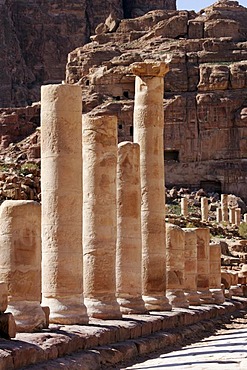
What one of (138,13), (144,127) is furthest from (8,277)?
(138,13)

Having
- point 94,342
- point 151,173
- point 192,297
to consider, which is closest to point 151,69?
point 151,173

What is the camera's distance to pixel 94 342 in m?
19.5

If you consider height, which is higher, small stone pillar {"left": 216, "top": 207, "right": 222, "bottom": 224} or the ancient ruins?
small stone pillar {"left": 216, "top": 207, "right": 222, "bottom": 224}

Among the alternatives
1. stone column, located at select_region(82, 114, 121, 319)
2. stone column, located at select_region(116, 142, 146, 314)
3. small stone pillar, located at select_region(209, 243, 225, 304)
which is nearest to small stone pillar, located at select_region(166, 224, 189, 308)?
stone column, located at select_region(116, 142, 146, 314)

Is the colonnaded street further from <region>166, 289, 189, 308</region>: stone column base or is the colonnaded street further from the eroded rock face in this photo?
the eroded rock face

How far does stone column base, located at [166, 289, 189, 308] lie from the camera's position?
96.6 feet

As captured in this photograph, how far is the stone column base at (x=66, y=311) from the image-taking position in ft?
68.1

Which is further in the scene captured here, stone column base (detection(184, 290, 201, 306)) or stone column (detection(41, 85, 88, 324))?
stone column base (detection(184, 290, 201, 306))

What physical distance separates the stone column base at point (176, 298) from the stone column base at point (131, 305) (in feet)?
12.8

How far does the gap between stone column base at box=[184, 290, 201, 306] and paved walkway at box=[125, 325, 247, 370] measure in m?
9.64

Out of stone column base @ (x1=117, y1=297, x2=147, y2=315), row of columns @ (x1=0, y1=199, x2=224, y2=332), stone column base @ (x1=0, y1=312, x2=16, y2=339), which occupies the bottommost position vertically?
stone column base @ (x1=0, y1=312, x2=16, y2=339)

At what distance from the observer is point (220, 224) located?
6931 centimetres

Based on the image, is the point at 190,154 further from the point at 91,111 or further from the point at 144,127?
the point at 144,127

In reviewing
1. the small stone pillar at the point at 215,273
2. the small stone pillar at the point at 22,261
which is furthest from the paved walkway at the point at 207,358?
the small stone pillar at the point at 215,273
